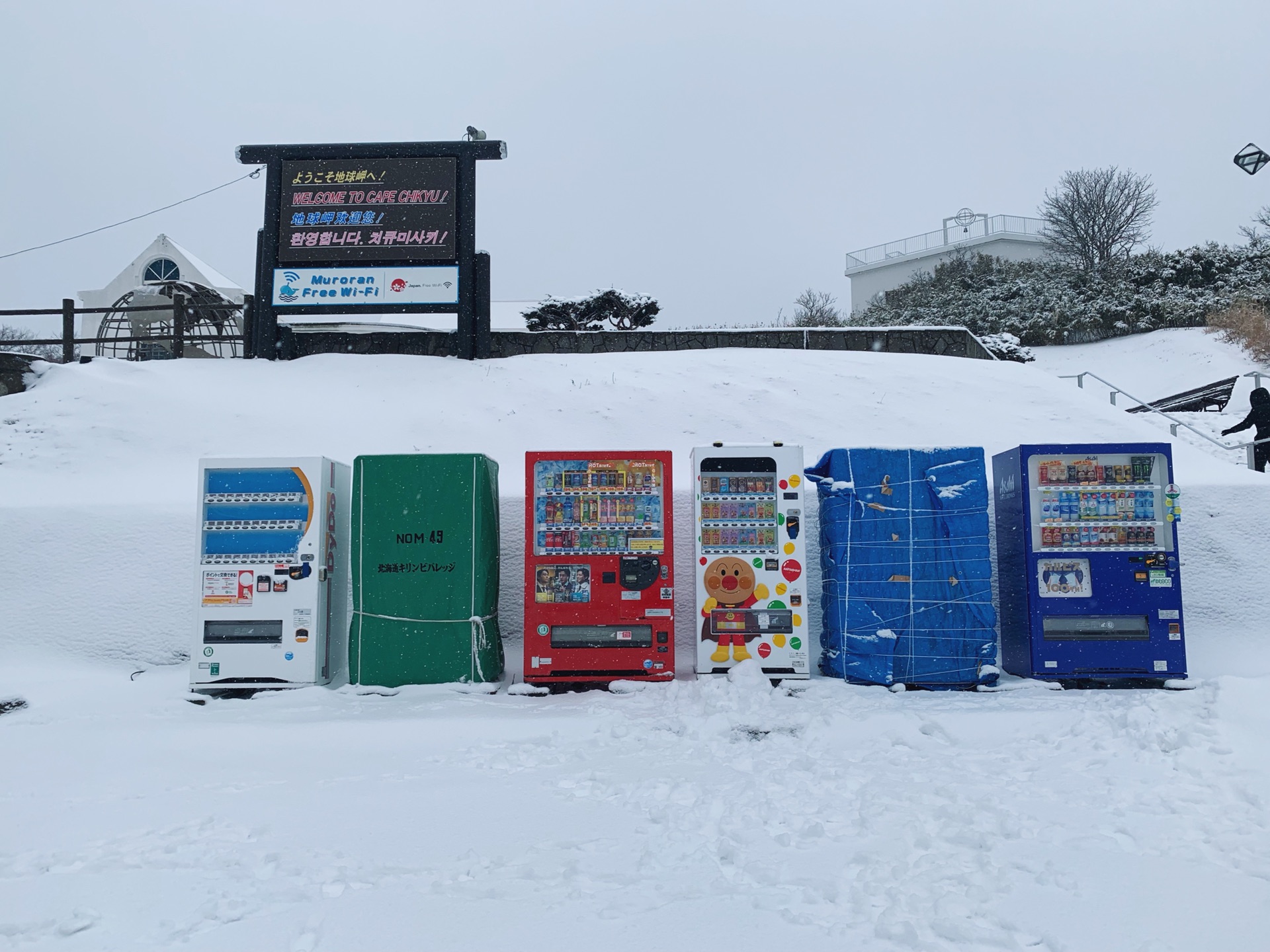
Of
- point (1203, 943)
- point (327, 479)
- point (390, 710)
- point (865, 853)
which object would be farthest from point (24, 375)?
point (1203, 943)

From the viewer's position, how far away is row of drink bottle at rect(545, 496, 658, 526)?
21.7ft

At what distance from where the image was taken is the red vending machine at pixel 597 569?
6.36 metres

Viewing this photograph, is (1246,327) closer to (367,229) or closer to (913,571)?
(913,571)

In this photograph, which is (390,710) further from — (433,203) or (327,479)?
(433,203)

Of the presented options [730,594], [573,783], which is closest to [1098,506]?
[730,594]

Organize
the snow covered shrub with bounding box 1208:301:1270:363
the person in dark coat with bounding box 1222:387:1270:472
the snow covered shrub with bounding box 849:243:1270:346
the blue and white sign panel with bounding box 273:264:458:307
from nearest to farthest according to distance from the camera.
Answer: the person in dark coat with bounding box 1222:387:1270:472
the blue and white sign panel with bounding box 273:264:458:307
the snow covered shrub with bounding box 1208:301:1270:363
the snow covered shrub with bounding box 849:243:1270:346

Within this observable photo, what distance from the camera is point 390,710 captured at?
574cm

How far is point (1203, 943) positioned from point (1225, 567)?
19.3ft

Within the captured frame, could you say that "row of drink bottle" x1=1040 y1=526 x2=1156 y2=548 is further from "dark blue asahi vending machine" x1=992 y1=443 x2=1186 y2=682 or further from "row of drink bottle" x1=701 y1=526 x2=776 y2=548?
"row of drink bottle" x1=701 y1=526 x2=776 y2=548

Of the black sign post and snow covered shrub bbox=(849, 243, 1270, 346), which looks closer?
the black sign post

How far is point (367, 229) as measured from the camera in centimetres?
1184

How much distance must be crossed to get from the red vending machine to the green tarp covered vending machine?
16.2 inches

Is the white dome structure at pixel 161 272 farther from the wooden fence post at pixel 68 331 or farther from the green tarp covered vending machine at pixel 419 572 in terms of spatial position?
the green tarp covered vending machine at pixel 419 572

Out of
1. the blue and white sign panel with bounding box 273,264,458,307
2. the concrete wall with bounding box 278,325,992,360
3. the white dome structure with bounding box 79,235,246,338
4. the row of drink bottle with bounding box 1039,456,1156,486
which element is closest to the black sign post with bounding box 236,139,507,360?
the blue and white sign panel with bounding box 273,264,458,307
